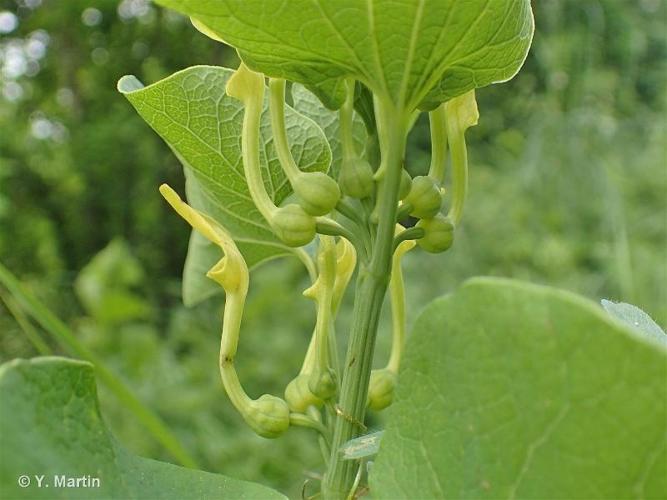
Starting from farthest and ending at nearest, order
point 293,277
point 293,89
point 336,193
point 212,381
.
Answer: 1. point 293,277
2. point 212,381
3. point 293,89
4. point 336,193

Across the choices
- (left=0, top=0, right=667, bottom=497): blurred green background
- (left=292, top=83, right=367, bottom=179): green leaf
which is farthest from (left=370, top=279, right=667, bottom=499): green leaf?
(left=0, top=0, right=667, bottom=497): blurred green background

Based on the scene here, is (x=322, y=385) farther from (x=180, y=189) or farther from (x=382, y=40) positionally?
(x=180, y=189)

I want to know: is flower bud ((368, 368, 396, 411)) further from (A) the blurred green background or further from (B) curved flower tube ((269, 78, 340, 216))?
(A) the blurred green background

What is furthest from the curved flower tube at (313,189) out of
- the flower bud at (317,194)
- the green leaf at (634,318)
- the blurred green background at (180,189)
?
the blurred green background at (180,189)

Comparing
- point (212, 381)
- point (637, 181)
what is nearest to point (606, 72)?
point (637, 181)

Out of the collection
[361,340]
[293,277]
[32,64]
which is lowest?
[293,277]

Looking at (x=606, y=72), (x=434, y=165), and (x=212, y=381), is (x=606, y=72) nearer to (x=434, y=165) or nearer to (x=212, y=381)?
(x=212, y=381)

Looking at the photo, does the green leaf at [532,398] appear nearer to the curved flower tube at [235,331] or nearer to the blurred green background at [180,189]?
the curved flower tube at [235,331]

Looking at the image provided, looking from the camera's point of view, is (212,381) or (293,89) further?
(212,381)
